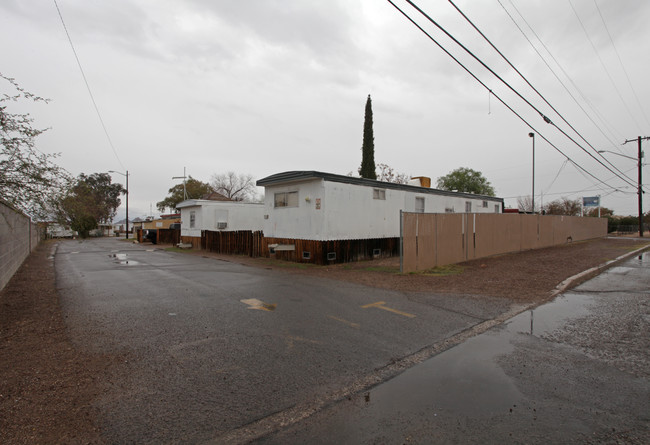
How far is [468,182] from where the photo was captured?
50312 millimetres

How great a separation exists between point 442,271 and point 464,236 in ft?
9.38

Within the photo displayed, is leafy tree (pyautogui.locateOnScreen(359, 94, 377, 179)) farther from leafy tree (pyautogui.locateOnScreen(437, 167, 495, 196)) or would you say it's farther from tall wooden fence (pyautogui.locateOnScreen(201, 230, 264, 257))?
leafy tree (pyautogui.locateOnScreen(437, 167, 495, 196))

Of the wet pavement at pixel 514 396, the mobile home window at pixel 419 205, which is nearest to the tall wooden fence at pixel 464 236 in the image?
the mobile home window at pixel 419 205

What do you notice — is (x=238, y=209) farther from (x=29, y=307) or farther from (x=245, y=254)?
(x=29, y=307)

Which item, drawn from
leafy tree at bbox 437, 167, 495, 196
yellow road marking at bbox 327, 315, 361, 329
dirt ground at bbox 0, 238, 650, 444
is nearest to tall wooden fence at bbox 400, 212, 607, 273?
dirt ground at bbox 0, 238, 650, 444

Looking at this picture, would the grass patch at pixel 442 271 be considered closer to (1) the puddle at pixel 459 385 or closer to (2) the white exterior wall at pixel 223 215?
(1) the puddle at pixel 459 385

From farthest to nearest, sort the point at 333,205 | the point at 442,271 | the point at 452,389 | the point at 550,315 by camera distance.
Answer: the point at 333,205
the point at 442,271
the point at 550,315
the point at 452,389

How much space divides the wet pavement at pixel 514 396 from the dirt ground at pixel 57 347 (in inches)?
69.6

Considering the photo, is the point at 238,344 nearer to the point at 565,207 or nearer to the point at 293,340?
the point at 293,340

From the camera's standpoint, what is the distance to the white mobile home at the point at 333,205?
42.4 ft

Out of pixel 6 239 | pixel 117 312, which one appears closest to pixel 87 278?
pixel 6 239

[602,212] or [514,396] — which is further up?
[602,212]

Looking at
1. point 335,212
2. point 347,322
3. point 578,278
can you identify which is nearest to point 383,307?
point 347,322

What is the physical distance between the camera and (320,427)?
260 cm
